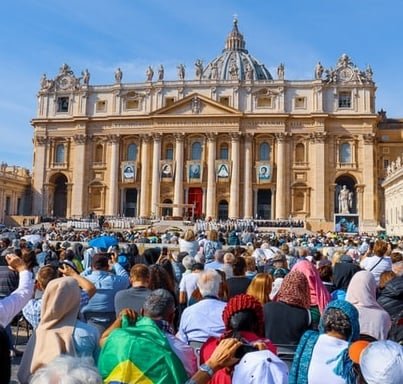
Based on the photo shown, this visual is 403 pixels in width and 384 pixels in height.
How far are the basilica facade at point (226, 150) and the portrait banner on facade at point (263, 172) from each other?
12cm

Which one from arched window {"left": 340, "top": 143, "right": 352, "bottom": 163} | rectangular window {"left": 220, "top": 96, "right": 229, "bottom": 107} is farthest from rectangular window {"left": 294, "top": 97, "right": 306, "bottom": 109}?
rectangular window {"left": 220, "top": 96, "right": 229, "bottom": 107}

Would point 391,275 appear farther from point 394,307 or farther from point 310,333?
point 310,333

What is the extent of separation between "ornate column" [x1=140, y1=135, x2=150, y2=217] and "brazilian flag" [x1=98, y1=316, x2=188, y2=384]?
55943mm

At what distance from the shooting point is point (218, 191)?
194 feet

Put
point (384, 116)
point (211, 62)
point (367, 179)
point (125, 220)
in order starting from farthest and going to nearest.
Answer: point (211, 62)
point (384, 116)
point (367, 179)
point (125, 220)

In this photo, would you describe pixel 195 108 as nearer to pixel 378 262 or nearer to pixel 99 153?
pixel 99 153

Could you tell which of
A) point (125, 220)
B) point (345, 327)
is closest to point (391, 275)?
point (345, 327)

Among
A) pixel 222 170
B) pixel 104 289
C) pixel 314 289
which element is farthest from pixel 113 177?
pixel 314 289

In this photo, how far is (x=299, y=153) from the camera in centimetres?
5912

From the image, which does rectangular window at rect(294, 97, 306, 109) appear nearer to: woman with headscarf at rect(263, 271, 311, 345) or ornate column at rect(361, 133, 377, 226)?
ornate column at rect(361, 133, 377, 226)

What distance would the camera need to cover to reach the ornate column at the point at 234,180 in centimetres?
5772

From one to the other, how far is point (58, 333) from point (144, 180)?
186ft

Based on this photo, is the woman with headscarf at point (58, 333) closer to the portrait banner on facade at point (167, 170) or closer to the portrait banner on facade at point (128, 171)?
the portrait banner on facade at point (167, 170)

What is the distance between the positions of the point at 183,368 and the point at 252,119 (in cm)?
5663
